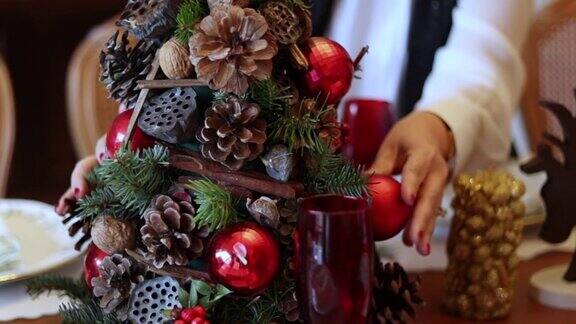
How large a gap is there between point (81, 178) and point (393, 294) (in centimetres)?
30

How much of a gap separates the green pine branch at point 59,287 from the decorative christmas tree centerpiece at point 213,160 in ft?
0.30

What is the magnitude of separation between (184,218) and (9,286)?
0.32 m

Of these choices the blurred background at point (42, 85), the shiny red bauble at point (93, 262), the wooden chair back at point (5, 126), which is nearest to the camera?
the shiny red bauble at point (93, 262)

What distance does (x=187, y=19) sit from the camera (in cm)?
64

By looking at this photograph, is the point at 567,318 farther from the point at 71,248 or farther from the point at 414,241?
the point at 71,248

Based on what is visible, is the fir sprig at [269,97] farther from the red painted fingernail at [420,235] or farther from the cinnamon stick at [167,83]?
the red painted fingernail at [420,235]

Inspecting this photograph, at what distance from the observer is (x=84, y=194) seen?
0.76 m

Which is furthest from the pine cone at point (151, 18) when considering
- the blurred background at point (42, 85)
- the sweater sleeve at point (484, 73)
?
the blurred background at point (42, 85)

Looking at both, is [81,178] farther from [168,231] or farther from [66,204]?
[168,231]

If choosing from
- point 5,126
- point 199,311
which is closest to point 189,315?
point 199,311

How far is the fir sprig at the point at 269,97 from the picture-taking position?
633 mm

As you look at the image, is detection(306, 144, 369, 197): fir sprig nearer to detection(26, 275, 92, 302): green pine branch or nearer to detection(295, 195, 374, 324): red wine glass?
detection(295, 195, 374, 324): red wine glass

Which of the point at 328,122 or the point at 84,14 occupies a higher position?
the point at 328,122

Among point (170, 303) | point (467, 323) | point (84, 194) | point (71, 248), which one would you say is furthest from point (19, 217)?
point (467, 323)
